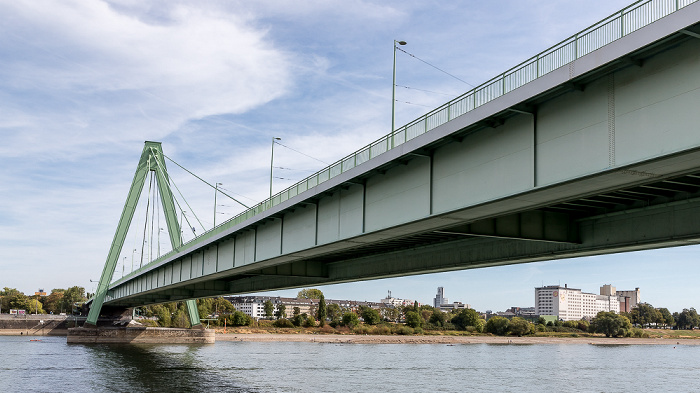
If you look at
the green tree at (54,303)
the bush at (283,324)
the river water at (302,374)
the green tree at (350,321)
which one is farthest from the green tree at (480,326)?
the green tree at (54,303)

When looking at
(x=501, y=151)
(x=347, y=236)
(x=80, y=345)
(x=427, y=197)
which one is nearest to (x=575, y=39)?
(x=501, y=151)

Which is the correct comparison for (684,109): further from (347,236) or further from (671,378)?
(671,378)

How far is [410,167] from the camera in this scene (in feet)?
68.2

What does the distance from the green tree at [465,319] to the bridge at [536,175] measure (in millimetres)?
137079

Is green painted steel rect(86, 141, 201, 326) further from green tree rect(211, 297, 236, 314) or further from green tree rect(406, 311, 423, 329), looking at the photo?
green tree rect(211, 297, 236, 314)

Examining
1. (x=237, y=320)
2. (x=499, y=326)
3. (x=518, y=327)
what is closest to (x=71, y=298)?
(x=237, y=320)

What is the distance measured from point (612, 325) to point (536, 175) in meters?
170

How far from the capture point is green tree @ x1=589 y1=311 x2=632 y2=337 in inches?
6639

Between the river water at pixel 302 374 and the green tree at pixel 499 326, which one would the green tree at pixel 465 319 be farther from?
the river water at pixel 302 374

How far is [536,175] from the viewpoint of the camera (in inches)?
592

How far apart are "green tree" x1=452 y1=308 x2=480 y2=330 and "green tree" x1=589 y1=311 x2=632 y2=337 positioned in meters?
33.3

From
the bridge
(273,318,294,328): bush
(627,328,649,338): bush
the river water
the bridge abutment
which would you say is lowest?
(627,328,649,338): bush

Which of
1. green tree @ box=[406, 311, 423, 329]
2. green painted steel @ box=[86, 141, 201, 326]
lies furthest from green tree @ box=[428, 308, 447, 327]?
green painted steel @ box=[86, 141, 201, 326]

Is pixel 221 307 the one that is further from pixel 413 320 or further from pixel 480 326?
pixel 480 326
